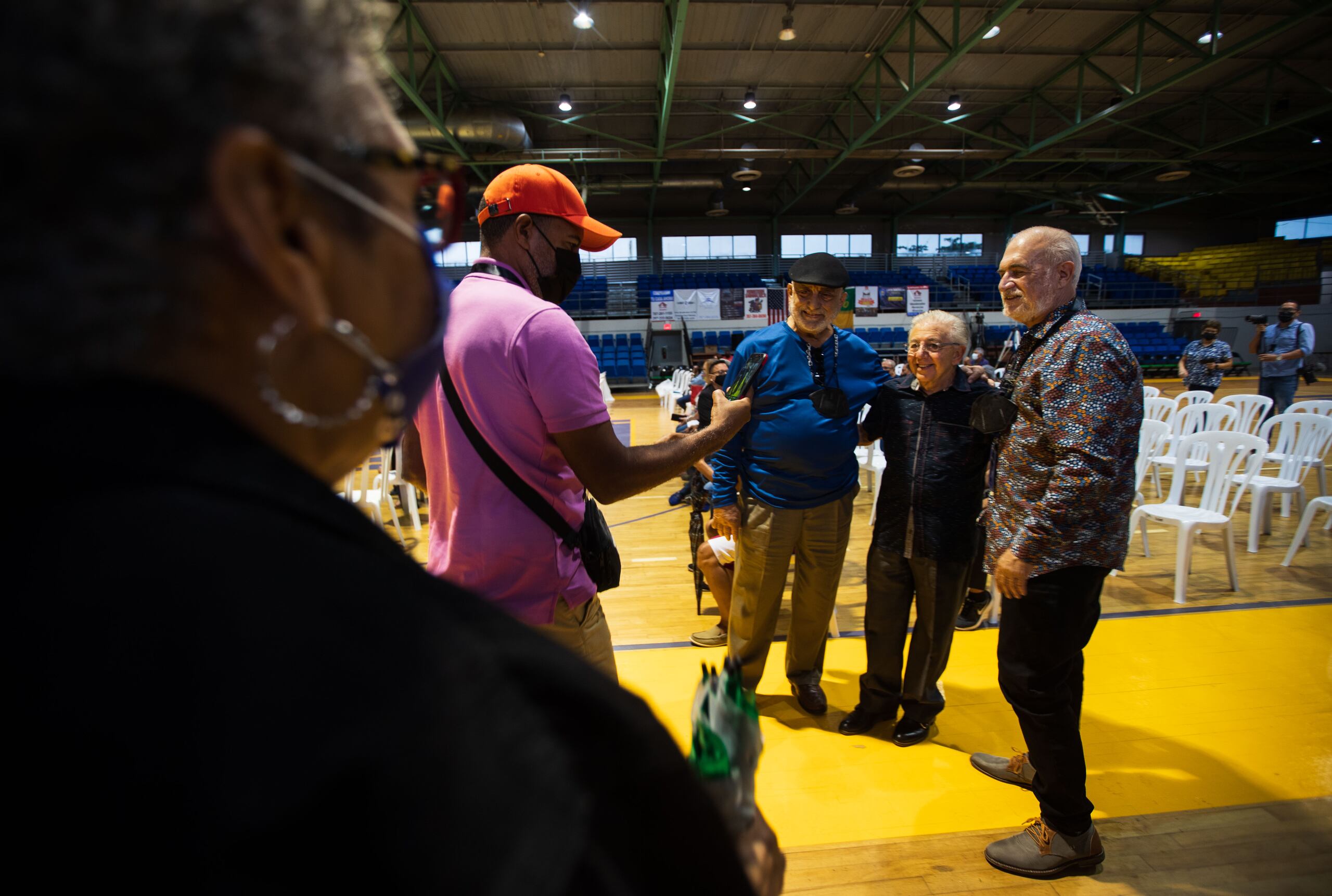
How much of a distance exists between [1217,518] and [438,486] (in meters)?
4.51

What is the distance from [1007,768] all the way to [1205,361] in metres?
7.62

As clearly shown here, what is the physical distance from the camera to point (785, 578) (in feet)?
8.75

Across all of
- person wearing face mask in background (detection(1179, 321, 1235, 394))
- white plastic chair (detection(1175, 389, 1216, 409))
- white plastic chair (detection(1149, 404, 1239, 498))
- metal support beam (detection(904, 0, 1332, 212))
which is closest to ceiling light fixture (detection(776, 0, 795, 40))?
metal support beam (detection(904, 0, 1332, 212))

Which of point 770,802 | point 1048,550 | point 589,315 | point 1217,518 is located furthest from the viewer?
point 589,315

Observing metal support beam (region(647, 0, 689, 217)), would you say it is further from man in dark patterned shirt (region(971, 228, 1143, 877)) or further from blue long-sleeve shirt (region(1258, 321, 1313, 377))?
blue long-sleeve shirt (region(1258, 321, 1313, 377))

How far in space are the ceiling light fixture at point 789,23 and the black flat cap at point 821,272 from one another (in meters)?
8.46

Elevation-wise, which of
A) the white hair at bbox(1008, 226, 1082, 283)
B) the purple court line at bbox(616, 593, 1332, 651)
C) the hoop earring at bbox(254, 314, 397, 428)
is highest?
the white hair at bbox(1008, 226, 1082, 283)

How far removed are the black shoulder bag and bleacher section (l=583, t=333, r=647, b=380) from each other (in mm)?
15175

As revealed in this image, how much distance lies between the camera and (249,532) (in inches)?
12.8

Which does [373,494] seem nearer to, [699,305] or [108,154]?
[108,154]

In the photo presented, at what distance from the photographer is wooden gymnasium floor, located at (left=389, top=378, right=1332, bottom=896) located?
1.88 meters

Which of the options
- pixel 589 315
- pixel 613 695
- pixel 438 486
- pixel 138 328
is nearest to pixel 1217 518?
pixel 438 486

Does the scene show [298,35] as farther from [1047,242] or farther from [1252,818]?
[1252,818]

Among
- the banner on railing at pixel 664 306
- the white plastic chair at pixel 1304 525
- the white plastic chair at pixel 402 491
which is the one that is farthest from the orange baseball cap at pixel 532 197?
the banner on railing at pixel 664 306
